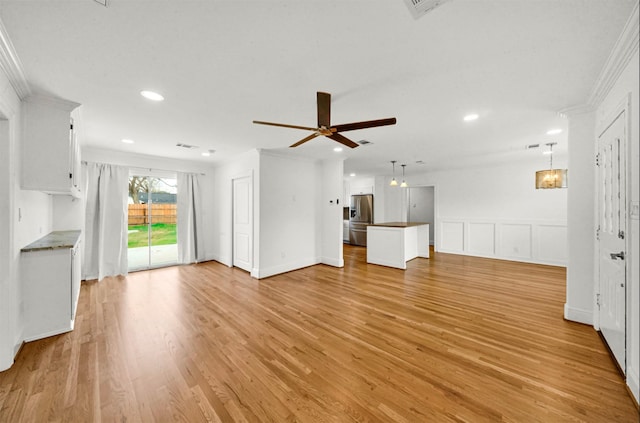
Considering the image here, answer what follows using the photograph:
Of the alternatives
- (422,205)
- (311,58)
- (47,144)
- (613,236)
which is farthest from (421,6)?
(422,205)

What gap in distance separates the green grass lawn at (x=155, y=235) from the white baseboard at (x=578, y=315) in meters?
7.17

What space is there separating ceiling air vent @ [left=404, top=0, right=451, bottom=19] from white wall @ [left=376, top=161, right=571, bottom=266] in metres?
6.17

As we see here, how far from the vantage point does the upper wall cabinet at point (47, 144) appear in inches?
97.0

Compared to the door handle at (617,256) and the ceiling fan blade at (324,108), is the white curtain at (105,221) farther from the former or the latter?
the door handle at (617,256)

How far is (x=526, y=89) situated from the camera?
7.75 feet

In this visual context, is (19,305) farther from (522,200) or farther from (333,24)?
(522,200)


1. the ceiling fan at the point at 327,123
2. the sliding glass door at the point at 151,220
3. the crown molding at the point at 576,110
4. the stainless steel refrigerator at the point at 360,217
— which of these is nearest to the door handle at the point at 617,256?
the crown molding at the point at 576,110

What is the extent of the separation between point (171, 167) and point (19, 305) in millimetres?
3755

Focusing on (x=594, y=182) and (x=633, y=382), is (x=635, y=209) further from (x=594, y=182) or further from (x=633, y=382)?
(x=594, y=182)

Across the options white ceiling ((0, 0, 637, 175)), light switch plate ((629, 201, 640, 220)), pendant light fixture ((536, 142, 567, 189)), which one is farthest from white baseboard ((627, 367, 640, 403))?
pendant light fixture ((536, 142, 567, 189))

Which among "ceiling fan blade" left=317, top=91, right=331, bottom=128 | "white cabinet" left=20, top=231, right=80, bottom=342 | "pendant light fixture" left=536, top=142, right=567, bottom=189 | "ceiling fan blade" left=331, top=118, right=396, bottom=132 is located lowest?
"white cabinet" left=20, top=231, right=80, bottom=342

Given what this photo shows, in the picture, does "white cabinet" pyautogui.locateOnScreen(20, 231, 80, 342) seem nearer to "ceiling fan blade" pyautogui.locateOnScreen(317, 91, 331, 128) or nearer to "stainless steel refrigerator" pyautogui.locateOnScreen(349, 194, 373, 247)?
"ceiling fan blade" pyautogui.locateOnScreen(317, 91, 331, 128)

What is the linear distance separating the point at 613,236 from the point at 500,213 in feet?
15.8

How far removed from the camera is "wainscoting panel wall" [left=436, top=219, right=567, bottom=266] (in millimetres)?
5621
